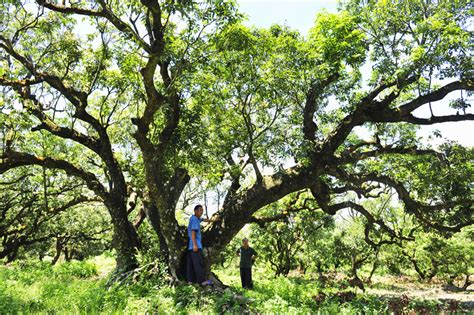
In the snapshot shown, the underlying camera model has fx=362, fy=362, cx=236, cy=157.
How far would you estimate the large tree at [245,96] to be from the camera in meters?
8.15

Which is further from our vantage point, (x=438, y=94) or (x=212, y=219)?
(x=212, y=219)

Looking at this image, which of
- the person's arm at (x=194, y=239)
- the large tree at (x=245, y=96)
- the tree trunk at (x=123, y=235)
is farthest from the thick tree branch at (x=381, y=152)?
the tree trunk at (x=123, y=235)

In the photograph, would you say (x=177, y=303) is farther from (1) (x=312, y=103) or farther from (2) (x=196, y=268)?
(1) (x=312, y=103)

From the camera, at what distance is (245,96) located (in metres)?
9.70

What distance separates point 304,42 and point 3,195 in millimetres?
18063

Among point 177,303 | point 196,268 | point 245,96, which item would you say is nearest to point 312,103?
point 245,96

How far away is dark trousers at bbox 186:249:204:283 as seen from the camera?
8.84 metres

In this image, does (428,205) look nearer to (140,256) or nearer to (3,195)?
(140,256)

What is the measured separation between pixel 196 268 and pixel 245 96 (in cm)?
459

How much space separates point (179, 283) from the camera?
8625mm

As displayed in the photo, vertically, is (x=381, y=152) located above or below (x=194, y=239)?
above

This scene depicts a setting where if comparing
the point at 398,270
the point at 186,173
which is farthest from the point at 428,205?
the point at 398,270

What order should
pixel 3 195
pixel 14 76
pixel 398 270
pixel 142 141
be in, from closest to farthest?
pixel 142 141
pixel 14 76
pixel 3 195
pixel 398 270

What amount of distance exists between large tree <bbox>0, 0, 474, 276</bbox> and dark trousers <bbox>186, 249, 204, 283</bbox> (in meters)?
0.52
